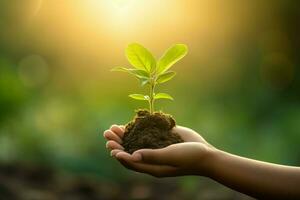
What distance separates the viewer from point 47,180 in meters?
3.51

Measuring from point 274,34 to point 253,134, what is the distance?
3.12 feet

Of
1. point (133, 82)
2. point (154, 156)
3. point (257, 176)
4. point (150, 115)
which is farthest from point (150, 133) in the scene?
point (133, 82)

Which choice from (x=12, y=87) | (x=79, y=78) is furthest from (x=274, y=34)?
(x=12, y=87)

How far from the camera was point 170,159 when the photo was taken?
1426mm

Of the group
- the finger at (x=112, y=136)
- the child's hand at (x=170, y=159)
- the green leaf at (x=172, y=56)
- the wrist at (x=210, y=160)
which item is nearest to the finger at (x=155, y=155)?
the child's hand at (x=170, y=159)

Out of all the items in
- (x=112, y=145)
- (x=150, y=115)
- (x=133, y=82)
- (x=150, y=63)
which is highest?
(x=133, y=82)

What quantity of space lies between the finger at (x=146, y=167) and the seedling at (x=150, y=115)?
0.09 m

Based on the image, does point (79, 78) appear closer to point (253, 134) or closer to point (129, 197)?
point (129, 197)

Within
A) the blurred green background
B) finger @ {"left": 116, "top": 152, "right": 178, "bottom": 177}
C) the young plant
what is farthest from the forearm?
the blurred green background

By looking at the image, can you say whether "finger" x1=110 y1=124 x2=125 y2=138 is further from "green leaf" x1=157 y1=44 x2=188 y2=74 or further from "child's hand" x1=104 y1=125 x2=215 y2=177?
"green leaf" x1=157 y1=44 x2=188 y2=74

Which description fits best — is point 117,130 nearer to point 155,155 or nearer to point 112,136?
point 112,136

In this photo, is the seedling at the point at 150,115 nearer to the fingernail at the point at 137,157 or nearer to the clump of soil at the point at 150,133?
the clump of soil at the point at 150,133

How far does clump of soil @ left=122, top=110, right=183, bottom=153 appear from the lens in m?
1.55

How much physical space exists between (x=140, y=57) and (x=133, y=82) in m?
2.19
